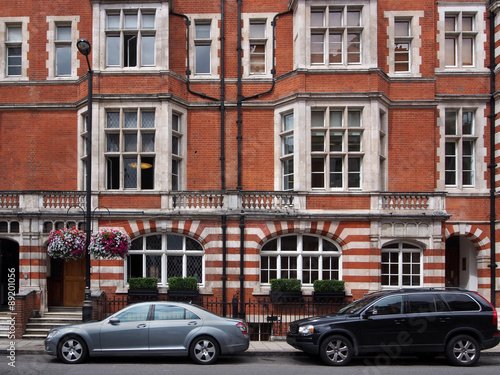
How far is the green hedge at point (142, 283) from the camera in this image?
55.0 ft

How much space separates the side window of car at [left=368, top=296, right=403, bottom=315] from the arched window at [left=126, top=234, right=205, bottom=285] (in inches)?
263

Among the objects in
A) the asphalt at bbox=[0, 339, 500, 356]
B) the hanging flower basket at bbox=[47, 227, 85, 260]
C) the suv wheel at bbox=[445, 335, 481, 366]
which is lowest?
the asphalt at bbox=[0, 339, 500, 356]

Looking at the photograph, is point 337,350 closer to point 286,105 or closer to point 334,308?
point 334,308

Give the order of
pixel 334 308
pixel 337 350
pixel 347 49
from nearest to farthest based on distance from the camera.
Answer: pixel 337 350
pixel 334 308
pixel 347 49

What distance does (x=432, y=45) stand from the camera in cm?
1861

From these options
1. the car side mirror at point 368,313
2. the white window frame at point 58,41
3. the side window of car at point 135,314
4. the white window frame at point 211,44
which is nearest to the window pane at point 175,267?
the side window of car at point 135,314

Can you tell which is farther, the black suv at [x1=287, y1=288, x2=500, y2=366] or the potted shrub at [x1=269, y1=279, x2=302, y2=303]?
the potted shrub at [x1=269, y1=279, x2=302, y2=303]

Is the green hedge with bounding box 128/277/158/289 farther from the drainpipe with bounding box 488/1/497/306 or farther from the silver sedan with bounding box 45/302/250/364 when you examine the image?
the drainpipe with bounding box 488/1/497/306

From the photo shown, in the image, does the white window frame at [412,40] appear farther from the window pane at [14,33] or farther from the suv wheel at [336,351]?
the window pane at [14,33]

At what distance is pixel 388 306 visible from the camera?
40.8ft

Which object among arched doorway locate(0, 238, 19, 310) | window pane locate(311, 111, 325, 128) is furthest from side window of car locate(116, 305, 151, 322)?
window pane locate(311, 111, 325, 128)

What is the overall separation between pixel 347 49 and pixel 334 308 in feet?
28.1

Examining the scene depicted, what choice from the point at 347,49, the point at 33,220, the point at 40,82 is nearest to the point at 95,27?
the point at 40,82

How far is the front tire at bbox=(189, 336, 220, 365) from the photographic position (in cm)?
1195
